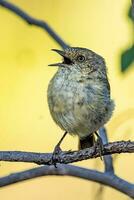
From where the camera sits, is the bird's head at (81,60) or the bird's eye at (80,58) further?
the bird's eye at (80,58)

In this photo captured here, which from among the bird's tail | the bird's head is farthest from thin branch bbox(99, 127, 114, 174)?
the bird's head

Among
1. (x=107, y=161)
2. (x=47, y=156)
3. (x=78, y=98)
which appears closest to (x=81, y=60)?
(x=78, y=98)

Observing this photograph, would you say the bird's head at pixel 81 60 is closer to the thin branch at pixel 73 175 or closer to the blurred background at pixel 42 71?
the thin branch at pixel 73 175

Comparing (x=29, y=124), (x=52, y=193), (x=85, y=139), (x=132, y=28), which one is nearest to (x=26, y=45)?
(x=29, y=124)

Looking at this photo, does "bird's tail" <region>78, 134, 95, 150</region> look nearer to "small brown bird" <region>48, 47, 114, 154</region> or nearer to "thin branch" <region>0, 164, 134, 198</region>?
"small brown bird" <region>48, 47, 114, 154</region>

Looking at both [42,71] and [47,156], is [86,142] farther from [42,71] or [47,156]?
[42,71]

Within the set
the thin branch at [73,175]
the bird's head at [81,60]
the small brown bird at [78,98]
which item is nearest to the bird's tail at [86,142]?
the small brown bird at [78,98]

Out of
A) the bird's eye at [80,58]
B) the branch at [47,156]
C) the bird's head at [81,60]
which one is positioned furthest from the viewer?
the bird's eye at [80,58]
